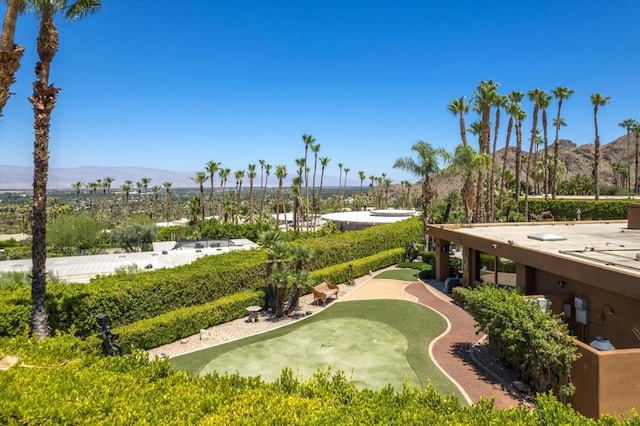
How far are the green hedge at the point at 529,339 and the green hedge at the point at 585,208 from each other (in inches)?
1479

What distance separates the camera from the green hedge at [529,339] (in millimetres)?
10164

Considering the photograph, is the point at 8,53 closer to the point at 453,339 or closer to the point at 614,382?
the point at 614,382

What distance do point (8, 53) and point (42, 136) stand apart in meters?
5.51

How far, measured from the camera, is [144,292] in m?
16.8

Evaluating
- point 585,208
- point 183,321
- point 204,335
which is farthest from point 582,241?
point 585,208

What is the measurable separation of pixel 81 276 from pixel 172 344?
8.56m

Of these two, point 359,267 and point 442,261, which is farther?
point 359,267

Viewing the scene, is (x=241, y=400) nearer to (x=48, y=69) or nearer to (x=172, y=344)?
(x=172, y=344)

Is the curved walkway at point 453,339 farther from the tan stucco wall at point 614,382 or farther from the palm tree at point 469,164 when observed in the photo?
the palm tree at point 469,164

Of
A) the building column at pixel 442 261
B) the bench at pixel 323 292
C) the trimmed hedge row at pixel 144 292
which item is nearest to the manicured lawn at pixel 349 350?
the bench at pixel 323 292

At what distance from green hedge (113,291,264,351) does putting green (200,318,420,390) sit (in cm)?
320

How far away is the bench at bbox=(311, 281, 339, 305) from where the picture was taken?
70.3ft

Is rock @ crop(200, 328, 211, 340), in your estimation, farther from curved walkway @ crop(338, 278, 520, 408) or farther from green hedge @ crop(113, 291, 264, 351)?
curved walkway @ crop(338, 278, 520, 408)

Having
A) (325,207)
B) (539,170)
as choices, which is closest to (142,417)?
(539,170)
